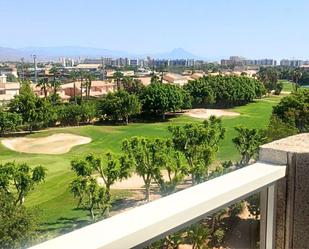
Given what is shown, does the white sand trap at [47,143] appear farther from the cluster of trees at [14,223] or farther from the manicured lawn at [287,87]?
the manicured lawn at [287,87]


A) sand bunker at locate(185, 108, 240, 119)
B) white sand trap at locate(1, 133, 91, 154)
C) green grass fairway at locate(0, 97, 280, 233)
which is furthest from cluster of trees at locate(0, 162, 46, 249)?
sand bunker at locate(185, 108, 240, 119)

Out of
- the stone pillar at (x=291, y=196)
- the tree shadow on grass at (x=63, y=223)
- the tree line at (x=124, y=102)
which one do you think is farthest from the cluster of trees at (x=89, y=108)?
the stone pillar at (x=291, y=196)

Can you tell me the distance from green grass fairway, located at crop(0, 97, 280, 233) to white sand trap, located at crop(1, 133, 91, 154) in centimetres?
80

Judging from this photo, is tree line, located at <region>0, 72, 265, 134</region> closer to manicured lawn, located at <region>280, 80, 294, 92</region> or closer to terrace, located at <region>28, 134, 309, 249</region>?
manicured lawn, located at <region>280, 80, 294, 92</region>

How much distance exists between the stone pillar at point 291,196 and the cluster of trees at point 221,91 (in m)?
44.2

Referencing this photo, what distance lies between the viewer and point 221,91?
47.3 meters

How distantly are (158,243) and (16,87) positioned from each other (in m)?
58.6

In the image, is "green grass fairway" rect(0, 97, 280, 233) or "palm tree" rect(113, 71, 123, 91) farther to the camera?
"palm tree" rect(113, 71, 123, 91)

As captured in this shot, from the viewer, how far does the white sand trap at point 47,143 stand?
27.4m

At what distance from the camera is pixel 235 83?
4878 centimetres

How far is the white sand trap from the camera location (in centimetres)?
2737

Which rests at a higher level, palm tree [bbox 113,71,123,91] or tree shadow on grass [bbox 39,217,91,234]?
palm tree [bbox 113,71,123,91]

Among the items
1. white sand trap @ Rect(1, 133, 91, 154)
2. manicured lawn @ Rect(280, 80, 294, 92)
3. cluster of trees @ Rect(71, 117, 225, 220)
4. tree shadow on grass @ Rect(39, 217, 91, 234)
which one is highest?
manicured lawn @ Rect(280, 80, 294, 92)

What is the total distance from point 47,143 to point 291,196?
94.1 ft
